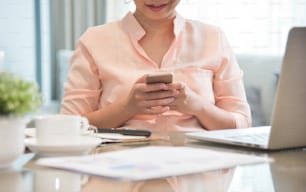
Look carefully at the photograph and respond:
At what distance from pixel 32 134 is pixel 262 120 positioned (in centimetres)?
192

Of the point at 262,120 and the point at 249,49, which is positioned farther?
the point at 249,49

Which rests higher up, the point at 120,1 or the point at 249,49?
the point at 120,1

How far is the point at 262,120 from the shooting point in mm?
3074

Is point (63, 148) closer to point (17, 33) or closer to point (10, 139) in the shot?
point (10, 139)

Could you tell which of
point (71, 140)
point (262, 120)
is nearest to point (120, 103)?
point (71, 140)

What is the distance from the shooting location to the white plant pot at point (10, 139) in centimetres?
95

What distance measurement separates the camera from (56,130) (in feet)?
3.67

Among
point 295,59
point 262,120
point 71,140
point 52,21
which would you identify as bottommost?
point 262,120

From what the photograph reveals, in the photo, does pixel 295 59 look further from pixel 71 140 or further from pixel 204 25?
pixel 204 25

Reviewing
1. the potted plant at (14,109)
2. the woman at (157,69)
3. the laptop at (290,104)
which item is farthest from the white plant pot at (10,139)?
the woman at (157,69)

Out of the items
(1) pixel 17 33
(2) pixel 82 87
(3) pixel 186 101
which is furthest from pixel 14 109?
(1) pixel 17 33

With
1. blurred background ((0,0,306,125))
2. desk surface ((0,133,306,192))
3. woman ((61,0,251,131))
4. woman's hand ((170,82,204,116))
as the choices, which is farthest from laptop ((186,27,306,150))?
blurred background ((0,0,306,125))

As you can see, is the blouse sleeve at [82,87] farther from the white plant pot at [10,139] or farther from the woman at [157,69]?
the white plant pot at [10,139]

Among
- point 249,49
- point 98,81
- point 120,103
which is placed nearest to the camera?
point 120,103
